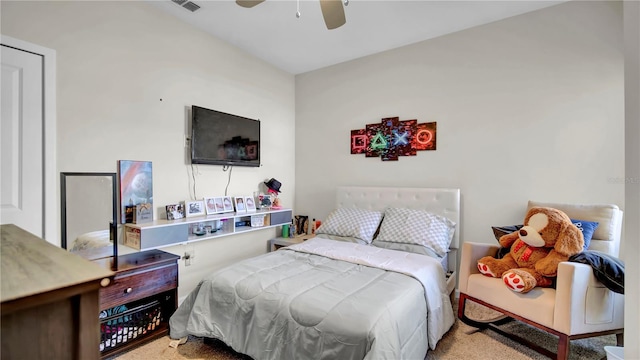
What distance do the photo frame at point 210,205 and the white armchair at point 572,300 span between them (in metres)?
2.54

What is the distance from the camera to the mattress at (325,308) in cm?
143

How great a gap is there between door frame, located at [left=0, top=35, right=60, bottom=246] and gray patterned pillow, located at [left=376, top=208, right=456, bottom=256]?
2711mm

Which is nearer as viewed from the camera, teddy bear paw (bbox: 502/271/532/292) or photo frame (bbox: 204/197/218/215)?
teddy bear paw (bbox: 502/271/532/292)

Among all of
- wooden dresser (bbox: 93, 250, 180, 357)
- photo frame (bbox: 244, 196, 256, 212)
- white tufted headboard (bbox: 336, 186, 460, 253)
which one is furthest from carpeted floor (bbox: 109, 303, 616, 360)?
photo frame (bbox: 244, 196, 256, 212)

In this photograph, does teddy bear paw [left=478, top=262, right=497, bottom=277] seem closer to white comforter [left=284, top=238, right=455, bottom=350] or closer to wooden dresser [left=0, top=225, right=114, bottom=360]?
white comforter [left=284, top=238, right=455, bottom=350]

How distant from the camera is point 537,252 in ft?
6.82

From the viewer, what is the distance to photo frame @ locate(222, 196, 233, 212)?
312 centimetres

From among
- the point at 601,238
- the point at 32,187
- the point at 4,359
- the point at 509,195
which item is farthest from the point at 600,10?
the point at 32,187

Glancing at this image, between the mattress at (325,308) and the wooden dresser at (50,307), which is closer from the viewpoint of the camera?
the wooden dresser at (50,307)

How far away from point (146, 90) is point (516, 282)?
11.1ft

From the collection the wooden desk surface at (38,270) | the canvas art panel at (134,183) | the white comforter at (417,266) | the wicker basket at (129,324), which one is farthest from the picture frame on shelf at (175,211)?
the wooden desk surface at (38,270)

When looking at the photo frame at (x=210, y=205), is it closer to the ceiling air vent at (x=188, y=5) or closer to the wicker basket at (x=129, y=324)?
the wicker basket at (x=129, y=324)

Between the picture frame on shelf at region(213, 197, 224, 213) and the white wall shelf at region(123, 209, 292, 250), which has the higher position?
the picture frame on shelf at region(213, 197, 224, 213)

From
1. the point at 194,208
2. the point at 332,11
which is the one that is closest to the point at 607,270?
the point at 332,11
